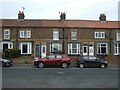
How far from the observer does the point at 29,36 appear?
5138 cm

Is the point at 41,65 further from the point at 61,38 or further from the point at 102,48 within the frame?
the point at 102,48

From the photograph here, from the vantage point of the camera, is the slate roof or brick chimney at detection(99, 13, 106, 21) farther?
brick chimney at detection(99, 13, 106, 21)

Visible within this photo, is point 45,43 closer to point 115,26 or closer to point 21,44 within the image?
point 21,44

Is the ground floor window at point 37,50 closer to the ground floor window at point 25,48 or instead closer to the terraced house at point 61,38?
the terraced house at point 61,38

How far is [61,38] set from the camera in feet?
169

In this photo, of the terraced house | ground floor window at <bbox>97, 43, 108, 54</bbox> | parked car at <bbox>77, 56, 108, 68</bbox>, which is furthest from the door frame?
parked car at <bbox>77, 56, 108, 68</bbox>

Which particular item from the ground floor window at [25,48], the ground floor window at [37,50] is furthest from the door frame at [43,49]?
the ground floor window at [25,48]

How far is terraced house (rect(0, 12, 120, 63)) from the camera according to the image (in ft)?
168

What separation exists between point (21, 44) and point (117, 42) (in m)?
14.1

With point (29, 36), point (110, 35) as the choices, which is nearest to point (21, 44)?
point (29, 36)

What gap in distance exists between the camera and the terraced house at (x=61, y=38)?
168ft

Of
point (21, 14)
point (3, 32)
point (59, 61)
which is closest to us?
point (59, 61)

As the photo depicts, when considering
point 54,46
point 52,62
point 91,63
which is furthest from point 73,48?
point 52,62

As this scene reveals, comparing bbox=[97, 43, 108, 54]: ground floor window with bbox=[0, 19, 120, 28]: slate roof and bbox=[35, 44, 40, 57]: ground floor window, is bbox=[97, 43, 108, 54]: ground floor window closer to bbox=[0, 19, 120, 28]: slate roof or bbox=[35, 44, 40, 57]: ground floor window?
bbox=[0, 19, 120, 28]: slate roof
